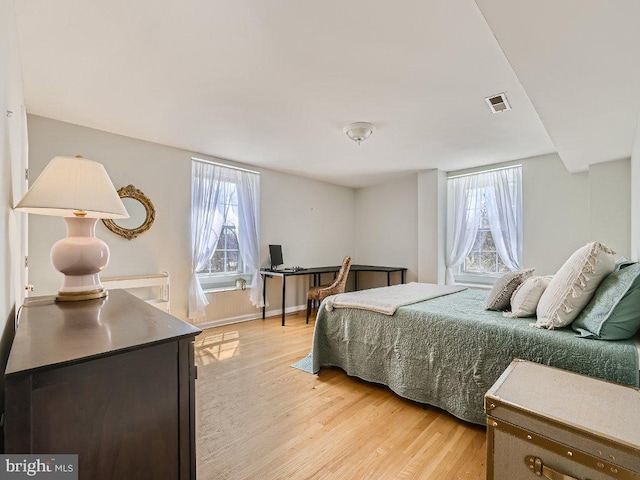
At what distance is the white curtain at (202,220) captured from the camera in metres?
3.94

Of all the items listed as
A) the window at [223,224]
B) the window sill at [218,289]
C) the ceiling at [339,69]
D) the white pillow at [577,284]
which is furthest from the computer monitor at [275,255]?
the white pillow at [577,284]

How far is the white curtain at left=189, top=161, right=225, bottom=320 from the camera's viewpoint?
12.9 ft

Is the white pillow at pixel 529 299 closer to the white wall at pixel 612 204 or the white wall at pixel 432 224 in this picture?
the white wall at pixel 612 204

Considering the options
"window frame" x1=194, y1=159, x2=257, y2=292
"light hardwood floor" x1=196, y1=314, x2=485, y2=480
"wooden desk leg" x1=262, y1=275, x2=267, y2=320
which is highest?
"window frame" x1=194, y1=159, x2=257, y2=292

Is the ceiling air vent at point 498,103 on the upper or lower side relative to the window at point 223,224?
upper

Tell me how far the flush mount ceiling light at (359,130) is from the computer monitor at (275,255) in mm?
2296

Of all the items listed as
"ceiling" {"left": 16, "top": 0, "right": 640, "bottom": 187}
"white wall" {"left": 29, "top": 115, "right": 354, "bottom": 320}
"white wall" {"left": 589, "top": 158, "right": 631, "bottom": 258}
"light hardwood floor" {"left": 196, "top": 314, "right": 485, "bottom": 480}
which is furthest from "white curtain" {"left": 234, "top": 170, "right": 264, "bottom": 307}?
"white wall" {"left": 589, "top": 158, "right": 631, "bottom": 258}

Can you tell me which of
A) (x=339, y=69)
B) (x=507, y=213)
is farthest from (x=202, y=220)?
(x=507, y=213)

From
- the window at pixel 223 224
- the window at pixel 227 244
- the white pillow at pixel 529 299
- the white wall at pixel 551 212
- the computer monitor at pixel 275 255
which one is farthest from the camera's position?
the computer monitor at pixel 275 255

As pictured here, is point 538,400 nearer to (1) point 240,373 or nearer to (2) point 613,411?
(2) point 613,411

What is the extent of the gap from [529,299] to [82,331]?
2.39m

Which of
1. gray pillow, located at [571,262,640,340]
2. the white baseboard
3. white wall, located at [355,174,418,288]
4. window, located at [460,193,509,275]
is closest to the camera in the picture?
gray pillow, located at [571,262,640,340]

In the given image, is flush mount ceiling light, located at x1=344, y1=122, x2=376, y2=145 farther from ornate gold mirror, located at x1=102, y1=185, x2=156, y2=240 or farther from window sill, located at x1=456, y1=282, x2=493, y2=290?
window sill, located at x1=456, y1=282, x2=493, y2=290

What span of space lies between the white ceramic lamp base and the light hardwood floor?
106 centimetres
